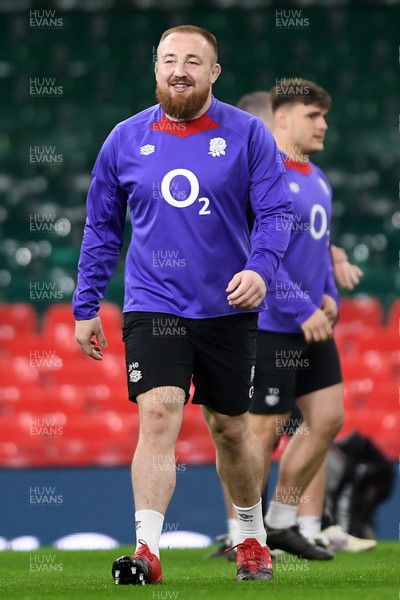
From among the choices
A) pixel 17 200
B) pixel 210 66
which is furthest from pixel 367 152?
pixel 210 66

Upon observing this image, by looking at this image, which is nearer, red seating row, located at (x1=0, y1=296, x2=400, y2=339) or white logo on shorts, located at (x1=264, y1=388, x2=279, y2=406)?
white logo on shorts, located at (x1=264, y1=388, x2=279, y2=406)

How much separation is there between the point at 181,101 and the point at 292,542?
2315 mm

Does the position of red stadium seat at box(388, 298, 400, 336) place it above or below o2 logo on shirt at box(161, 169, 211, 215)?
below

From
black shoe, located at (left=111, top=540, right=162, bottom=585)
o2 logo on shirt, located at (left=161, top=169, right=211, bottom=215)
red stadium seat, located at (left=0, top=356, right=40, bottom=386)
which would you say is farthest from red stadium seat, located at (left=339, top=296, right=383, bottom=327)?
black shoe, located at (left=111, top=540, right=162, bottom=585)

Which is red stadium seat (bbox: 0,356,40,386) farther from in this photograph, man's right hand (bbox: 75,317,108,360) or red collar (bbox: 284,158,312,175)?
man's right hand (bbox: 75,317,108,360)

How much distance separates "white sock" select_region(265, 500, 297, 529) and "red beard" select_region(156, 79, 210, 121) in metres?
2.13

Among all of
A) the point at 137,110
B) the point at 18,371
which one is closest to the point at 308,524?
the point at 18,371

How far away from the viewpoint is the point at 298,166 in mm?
5754

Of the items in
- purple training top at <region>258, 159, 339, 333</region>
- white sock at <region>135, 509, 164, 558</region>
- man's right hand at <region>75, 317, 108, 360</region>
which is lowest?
white sock at <region>135, 509, 164, 558</region>

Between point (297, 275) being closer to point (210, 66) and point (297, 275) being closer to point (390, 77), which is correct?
point (210, 66)

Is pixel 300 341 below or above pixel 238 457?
above

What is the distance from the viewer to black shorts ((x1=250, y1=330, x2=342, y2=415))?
5.52m

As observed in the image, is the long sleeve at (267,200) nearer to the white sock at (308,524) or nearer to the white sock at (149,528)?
the white sock at (149,528)

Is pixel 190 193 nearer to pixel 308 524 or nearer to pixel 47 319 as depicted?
pixel 308 524
